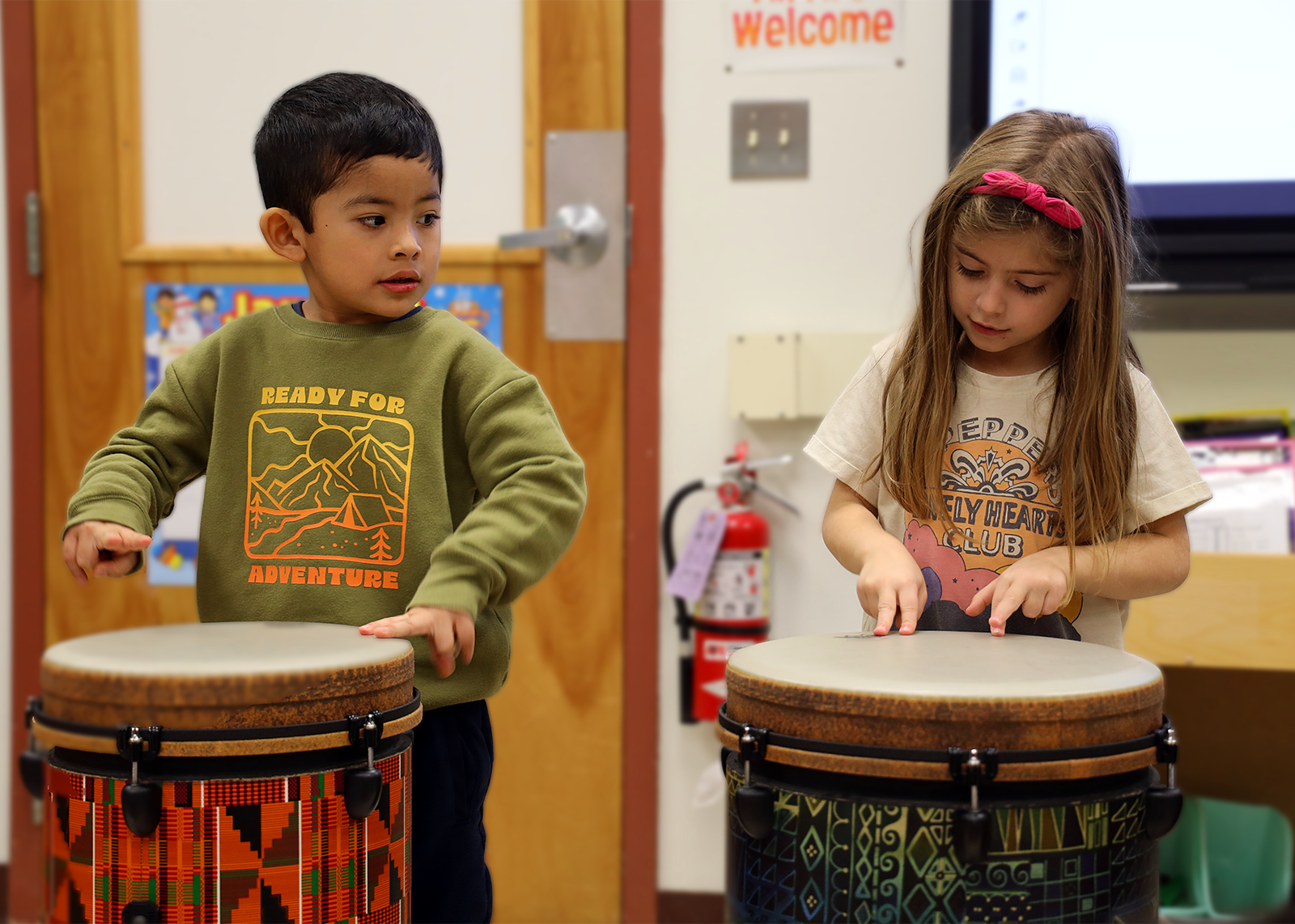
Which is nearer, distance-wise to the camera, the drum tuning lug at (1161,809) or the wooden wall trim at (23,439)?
the drum tuning lug at (1161,809)

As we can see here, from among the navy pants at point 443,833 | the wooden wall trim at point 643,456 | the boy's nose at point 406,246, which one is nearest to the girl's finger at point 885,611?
the navy pants at point 443,833

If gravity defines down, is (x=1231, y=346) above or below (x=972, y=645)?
above

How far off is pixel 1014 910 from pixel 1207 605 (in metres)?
0.95

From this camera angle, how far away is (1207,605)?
5.35ft

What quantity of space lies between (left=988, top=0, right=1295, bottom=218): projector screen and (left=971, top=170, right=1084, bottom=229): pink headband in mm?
755

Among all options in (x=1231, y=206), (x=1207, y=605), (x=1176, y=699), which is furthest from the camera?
(x=1176, y=699)

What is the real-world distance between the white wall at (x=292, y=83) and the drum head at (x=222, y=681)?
1280 millimetres

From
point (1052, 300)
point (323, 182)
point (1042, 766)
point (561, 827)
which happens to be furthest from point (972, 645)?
point (561, 827)

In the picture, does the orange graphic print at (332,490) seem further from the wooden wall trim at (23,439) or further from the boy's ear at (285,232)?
the wooden wall trim at (23,439)

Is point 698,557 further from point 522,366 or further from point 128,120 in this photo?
point 128,120

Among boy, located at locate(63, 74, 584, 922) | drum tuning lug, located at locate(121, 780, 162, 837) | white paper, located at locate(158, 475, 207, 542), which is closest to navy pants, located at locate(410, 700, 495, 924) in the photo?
boy, located at locate(63, 74, 584, 922)

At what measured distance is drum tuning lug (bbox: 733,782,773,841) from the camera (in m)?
0.91

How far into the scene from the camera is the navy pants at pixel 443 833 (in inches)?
44.6

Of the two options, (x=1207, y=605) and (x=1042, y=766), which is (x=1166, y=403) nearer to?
(x=1207, y=605)
